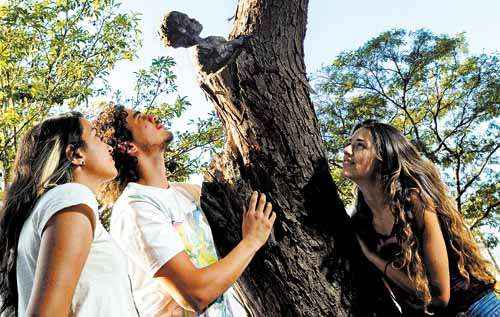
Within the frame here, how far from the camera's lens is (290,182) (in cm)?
262

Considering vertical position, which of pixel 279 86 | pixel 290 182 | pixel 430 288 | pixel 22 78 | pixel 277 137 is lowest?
pixel 430 288

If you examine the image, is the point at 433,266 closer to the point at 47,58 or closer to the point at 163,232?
A: the point at 163,232

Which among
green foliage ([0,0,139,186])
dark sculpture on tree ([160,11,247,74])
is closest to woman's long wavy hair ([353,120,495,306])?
dark sculpture on tree ([160,11,247,74])

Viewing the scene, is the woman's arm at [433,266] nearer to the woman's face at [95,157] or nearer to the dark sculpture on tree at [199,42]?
the dark sculpture on tree at [199,42]

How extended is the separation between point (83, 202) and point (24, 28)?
290 inches

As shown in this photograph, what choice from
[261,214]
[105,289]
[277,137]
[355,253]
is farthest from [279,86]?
[105,289]

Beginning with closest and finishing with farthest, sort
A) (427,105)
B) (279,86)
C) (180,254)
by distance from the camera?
(180,254)
(279,86)
(427,105)

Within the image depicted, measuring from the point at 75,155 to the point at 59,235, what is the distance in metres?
0.55

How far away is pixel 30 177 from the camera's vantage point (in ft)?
6.71

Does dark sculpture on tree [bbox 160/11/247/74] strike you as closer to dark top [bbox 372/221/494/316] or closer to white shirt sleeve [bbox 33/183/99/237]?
white shirt sleeve [bbox 33/183/99/237]

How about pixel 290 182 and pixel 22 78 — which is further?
pixel 22 78

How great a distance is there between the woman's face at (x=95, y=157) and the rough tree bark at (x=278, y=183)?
0.61 meters

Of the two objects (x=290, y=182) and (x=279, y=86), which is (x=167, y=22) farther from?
(x=290, y=182)

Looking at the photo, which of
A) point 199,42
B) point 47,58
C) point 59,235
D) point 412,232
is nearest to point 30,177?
point 59,235
